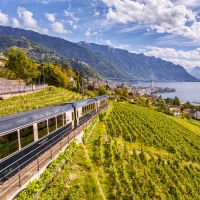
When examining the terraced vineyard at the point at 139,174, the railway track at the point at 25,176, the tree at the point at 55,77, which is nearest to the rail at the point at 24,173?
the railway track at the point at 25,176

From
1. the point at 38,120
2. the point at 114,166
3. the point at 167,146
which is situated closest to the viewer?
the point at 38,120

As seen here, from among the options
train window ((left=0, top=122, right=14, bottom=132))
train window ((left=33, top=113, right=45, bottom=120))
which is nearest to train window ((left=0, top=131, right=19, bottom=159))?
train window ((left=0, top=122, right=14, bottom=132))

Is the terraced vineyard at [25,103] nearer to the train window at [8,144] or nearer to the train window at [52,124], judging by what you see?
the train window at [52,124]

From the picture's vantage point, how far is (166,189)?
15898mm

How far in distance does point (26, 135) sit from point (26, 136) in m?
0.05

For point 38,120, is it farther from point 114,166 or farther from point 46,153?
point 114,166

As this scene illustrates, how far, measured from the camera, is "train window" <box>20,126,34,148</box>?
11.3 m

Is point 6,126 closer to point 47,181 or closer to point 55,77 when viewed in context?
point 47,181

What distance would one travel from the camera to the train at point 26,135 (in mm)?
9922

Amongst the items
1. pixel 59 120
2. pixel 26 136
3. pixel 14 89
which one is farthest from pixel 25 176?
pixel 14 89

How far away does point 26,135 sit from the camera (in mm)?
11703

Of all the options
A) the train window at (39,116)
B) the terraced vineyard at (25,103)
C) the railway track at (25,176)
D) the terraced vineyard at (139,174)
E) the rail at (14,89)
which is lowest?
the terraced vineyard at (139,174)

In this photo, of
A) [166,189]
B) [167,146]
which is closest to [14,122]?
[166,189]

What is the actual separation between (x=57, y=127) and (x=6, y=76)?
34832 millimetres
